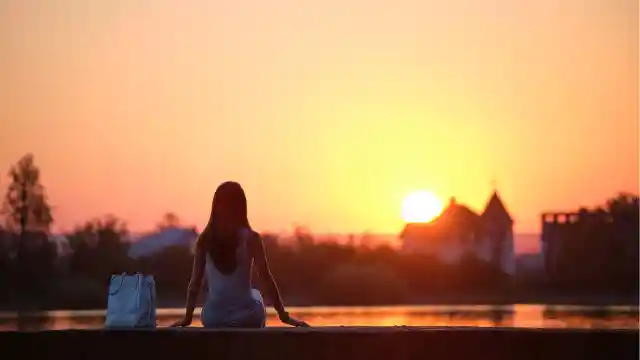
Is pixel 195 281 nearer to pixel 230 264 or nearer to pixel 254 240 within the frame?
pixel 230 264

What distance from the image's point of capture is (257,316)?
8.09m

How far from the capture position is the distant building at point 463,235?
5659 centimetres

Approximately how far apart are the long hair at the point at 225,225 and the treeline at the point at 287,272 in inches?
1382

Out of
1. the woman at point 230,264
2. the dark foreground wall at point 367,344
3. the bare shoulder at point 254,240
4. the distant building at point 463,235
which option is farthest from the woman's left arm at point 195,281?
the distant building at point 463,235

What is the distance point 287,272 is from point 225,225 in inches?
1843

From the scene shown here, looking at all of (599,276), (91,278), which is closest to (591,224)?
(599,276)

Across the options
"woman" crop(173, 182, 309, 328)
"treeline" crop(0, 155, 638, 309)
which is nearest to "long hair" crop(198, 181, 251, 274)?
"woman" crop(173, 182, 309, 328)

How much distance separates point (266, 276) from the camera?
8242 mm

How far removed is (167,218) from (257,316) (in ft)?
144

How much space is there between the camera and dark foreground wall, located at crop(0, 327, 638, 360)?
7293 millimetres

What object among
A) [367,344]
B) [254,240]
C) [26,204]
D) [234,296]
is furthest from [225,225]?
[26,204]

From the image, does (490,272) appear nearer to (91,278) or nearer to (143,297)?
(91,278)

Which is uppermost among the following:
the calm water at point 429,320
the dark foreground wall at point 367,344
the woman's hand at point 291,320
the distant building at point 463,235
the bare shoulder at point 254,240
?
the distant building at point 463,235

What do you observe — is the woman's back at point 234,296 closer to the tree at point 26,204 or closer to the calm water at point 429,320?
the calm water at point 429,320
